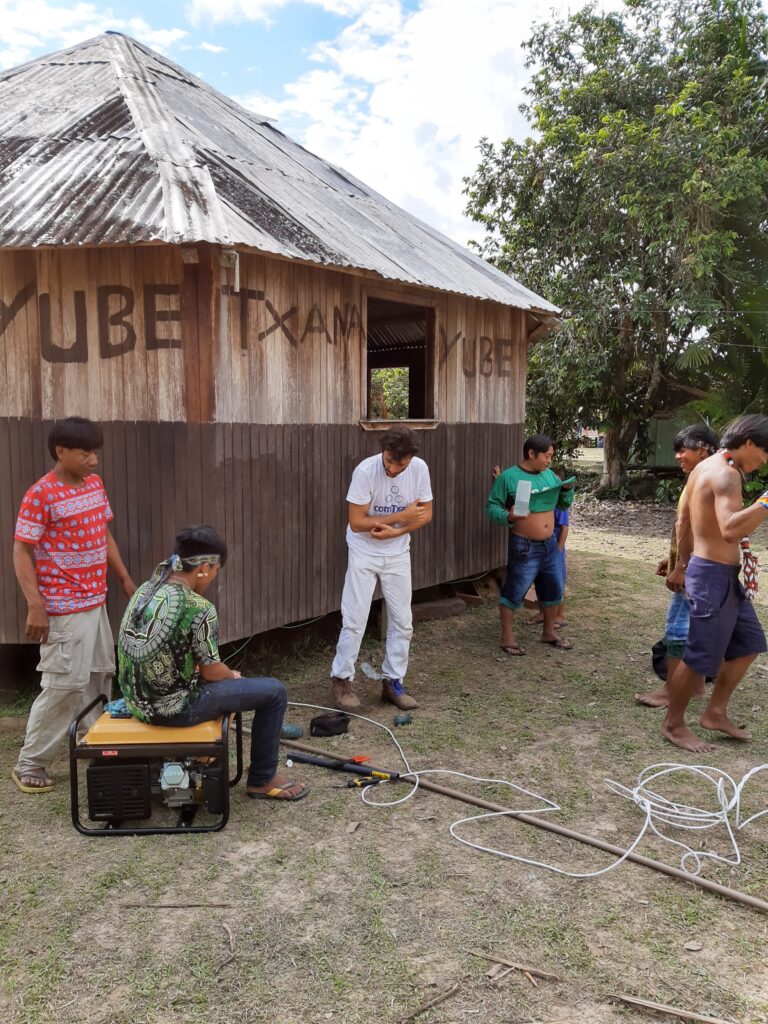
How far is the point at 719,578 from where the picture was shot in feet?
15.2

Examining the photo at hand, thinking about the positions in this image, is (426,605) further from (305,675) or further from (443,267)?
(443,267)

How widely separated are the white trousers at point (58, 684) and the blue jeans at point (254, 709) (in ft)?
2.67

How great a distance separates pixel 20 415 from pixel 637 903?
4.65 meters

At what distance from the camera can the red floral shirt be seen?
13.2 feet

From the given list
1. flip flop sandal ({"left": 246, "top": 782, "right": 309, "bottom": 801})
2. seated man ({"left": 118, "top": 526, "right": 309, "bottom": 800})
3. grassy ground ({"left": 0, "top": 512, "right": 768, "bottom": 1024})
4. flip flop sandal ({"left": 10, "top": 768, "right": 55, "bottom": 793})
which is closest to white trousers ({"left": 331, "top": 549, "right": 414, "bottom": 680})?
grassy ground ({"left": 0, "top": 512, "right": 768, "bottom": 1024})

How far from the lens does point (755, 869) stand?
3.52 m

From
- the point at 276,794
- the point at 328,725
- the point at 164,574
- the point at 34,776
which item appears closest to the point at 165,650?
the point at 164,574

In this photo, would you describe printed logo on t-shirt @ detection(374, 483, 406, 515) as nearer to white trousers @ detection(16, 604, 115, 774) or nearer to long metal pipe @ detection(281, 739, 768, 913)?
long metal pipe @ detection(281, 739, 768, 913)

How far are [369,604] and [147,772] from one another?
6.72 feet

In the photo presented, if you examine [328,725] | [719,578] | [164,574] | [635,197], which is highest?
[635,197]

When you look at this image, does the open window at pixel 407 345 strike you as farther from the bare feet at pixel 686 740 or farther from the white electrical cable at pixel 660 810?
the white electrical cable at pixel 660 810

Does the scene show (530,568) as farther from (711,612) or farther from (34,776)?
(34,776)

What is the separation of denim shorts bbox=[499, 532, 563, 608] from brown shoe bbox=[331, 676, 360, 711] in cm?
200

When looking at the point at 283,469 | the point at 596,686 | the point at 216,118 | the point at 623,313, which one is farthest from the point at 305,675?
the point at 623,313
